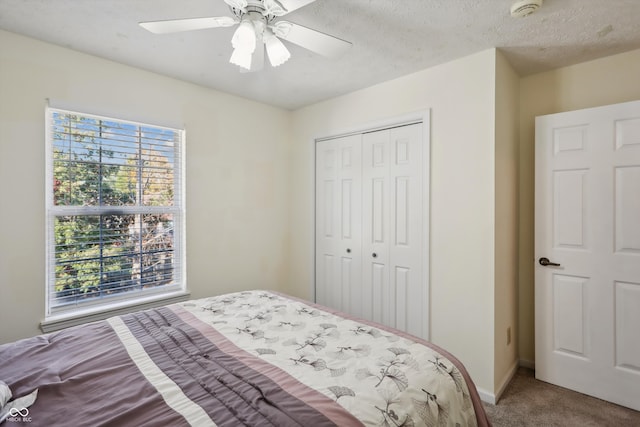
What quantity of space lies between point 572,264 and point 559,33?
160cm

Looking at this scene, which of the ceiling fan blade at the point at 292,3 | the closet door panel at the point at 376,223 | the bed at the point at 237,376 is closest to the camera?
the bed at the point at 237,376

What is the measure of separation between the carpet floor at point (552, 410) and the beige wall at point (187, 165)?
2.33 m

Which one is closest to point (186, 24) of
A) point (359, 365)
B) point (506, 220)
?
point (359, 365)

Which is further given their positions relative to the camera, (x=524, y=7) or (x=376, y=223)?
(x=376, y=223)

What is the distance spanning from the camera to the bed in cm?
98

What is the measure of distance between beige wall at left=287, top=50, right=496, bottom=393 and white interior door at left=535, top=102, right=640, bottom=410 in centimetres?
61

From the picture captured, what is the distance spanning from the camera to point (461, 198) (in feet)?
7.47

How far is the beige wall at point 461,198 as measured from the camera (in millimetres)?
2148

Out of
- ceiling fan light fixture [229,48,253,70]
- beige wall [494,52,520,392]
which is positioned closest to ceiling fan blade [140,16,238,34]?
ceiling fan light fixture [229,48,253,70]

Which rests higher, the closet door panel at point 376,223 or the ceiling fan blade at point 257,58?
the ceiling fan blade at point 257,58

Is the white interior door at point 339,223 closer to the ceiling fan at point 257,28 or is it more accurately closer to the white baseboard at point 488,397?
the white baseboard at point 488,397

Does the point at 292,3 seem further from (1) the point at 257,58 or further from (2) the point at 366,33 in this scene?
(2) the point at 366,33

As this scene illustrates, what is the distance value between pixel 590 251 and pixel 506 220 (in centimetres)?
58

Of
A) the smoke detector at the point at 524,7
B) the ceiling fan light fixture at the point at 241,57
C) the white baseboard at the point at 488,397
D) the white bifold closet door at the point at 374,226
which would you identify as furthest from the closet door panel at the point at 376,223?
the ceiling fan light fixture at the point at 241,57
